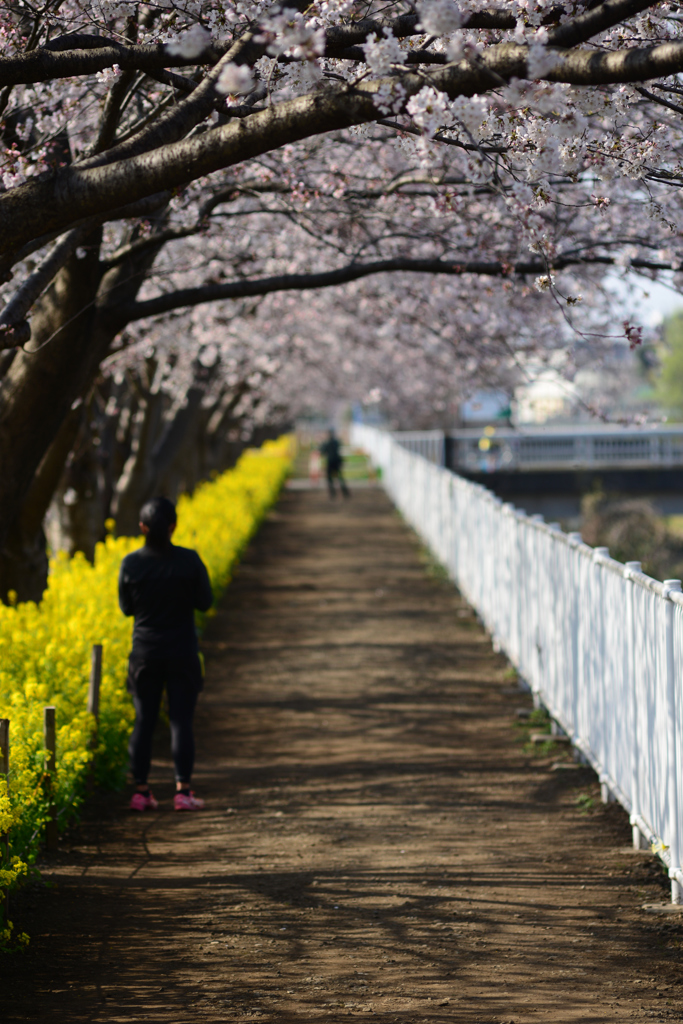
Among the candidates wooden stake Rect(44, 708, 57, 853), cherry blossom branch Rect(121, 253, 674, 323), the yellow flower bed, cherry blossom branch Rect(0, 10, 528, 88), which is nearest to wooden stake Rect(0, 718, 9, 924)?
the yellow flower bed

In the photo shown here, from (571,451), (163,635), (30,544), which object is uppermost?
(571,451)

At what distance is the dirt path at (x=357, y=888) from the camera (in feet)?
14.4

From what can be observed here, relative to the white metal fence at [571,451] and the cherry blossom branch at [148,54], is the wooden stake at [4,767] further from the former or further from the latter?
the white metal fence at [571,451]

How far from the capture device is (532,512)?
31594 mm

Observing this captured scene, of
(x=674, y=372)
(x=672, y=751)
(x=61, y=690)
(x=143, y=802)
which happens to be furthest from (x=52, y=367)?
(x=674, y=372)

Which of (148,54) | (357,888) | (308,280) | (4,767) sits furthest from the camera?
(308,280)

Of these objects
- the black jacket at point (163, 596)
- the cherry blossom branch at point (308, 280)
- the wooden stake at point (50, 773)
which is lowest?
the wooden stake at point (50, 773)

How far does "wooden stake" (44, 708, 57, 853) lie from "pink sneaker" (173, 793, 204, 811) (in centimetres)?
91

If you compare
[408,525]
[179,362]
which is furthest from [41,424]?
[408,525]

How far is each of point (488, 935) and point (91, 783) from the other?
10.2ft

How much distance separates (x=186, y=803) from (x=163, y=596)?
4.06ft

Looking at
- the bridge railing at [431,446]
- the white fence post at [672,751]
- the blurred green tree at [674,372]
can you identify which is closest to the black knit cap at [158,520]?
the white fence post at [672,751]

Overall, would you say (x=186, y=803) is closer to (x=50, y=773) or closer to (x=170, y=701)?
(x=170, y=701)

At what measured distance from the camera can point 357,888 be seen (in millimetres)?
5555
